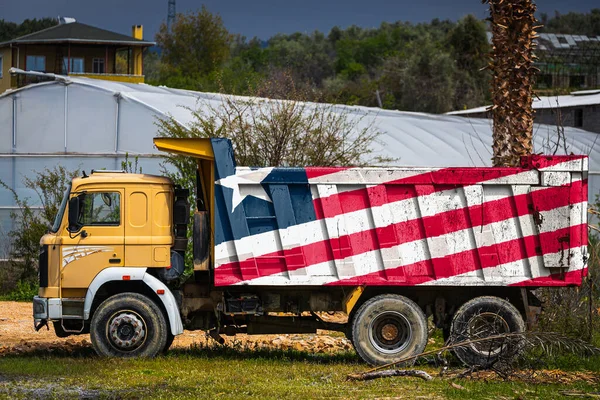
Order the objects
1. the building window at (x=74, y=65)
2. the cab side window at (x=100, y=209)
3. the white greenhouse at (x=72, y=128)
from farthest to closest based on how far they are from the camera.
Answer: the building window at (x=74, y=65)
the white greenhouse at (x=72, y=128)
the cab side window at (x=100, y=209)

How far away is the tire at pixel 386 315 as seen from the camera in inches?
519

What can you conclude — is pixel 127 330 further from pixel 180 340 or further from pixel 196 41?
pixel 196 41

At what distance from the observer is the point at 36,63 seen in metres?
61.1

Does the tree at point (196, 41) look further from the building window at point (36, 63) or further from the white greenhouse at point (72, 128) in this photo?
the white greenhouse at point (72, 128)

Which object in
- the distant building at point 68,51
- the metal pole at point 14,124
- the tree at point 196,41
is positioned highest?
the tree at point 196,41

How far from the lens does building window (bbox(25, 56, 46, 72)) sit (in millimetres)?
60562

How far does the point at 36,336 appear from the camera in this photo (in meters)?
16.6

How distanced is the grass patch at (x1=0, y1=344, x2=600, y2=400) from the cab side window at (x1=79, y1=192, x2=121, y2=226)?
1910 mm

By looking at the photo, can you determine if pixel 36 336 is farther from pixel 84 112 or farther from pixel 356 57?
pixel 356 57

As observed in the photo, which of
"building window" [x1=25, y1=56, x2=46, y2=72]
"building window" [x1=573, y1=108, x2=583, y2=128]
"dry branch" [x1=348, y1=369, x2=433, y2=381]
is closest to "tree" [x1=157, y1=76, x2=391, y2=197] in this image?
"dry branch" [x1=348, y1=369, x2=433, y2=381]

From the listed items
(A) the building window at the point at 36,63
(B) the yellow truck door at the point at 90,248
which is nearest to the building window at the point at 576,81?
(A) the building window at the point at 36,63

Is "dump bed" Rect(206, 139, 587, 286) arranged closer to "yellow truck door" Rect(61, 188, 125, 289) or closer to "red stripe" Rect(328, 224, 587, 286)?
"red stripe" Rect(328, 224, 587, 286)

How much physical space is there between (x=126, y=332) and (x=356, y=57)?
274 ft

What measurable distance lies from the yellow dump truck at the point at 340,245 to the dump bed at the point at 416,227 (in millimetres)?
16
